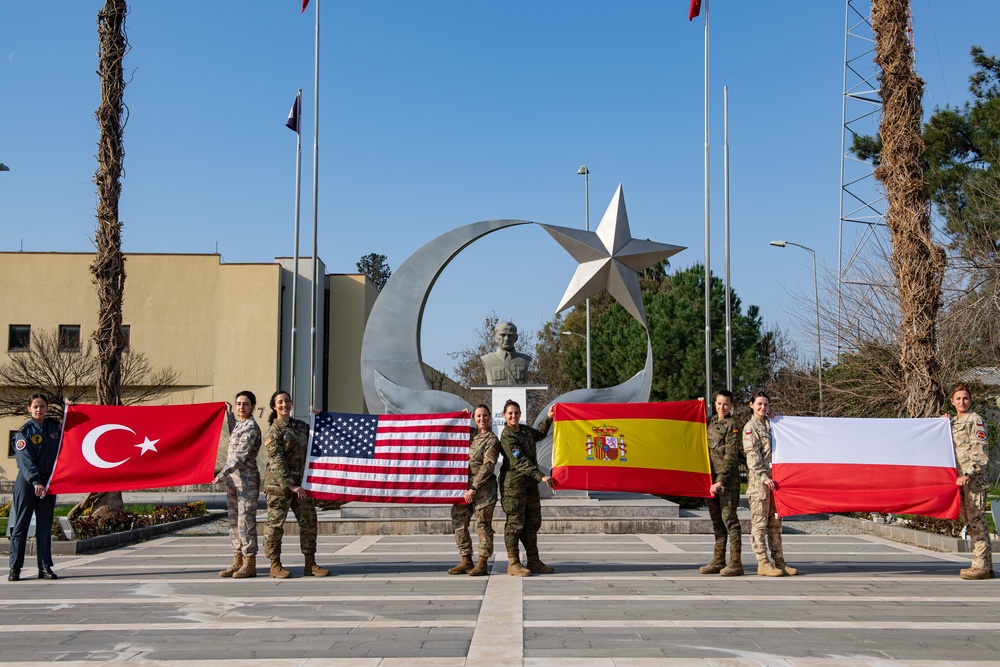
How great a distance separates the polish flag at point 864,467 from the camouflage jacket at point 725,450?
1.68ft

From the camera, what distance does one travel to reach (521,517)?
32.1 feet

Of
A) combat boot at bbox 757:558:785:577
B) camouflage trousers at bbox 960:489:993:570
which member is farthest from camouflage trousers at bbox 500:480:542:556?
camouflage trousers at bbox 960:489:993:570

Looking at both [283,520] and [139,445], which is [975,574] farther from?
[139,445]

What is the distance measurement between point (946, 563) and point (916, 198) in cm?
766

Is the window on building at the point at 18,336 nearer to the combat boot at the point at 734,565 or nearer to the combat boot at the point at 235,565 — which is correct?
the combat boot at the point at 235,565

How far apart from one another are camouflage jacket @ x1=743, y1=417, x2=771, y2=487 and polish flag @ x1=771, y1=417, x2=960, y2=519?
0.82ft

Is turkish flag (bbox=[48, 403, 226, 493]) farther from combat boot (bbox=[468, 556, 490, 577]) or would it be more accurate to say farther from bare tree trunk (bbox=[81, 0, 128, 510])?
bare tree trunk (bbox=[81, 0, 128, 510])

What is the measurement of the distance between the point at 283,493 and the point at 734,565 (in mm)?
4808

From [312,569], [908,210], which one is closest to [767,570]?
[312,569]

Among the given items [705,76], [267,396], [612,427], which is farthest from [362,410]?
[612,427]

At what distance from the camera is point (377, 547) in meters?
13.0

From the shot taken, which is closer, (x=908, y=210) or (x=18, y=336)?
(x=908, y=210)

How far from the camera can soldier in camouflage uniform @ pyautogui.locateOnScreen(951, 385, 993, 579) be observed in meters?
9.32

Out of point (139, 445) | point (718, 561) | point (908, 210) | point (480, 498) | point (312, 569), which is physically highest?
point (908, 210)
